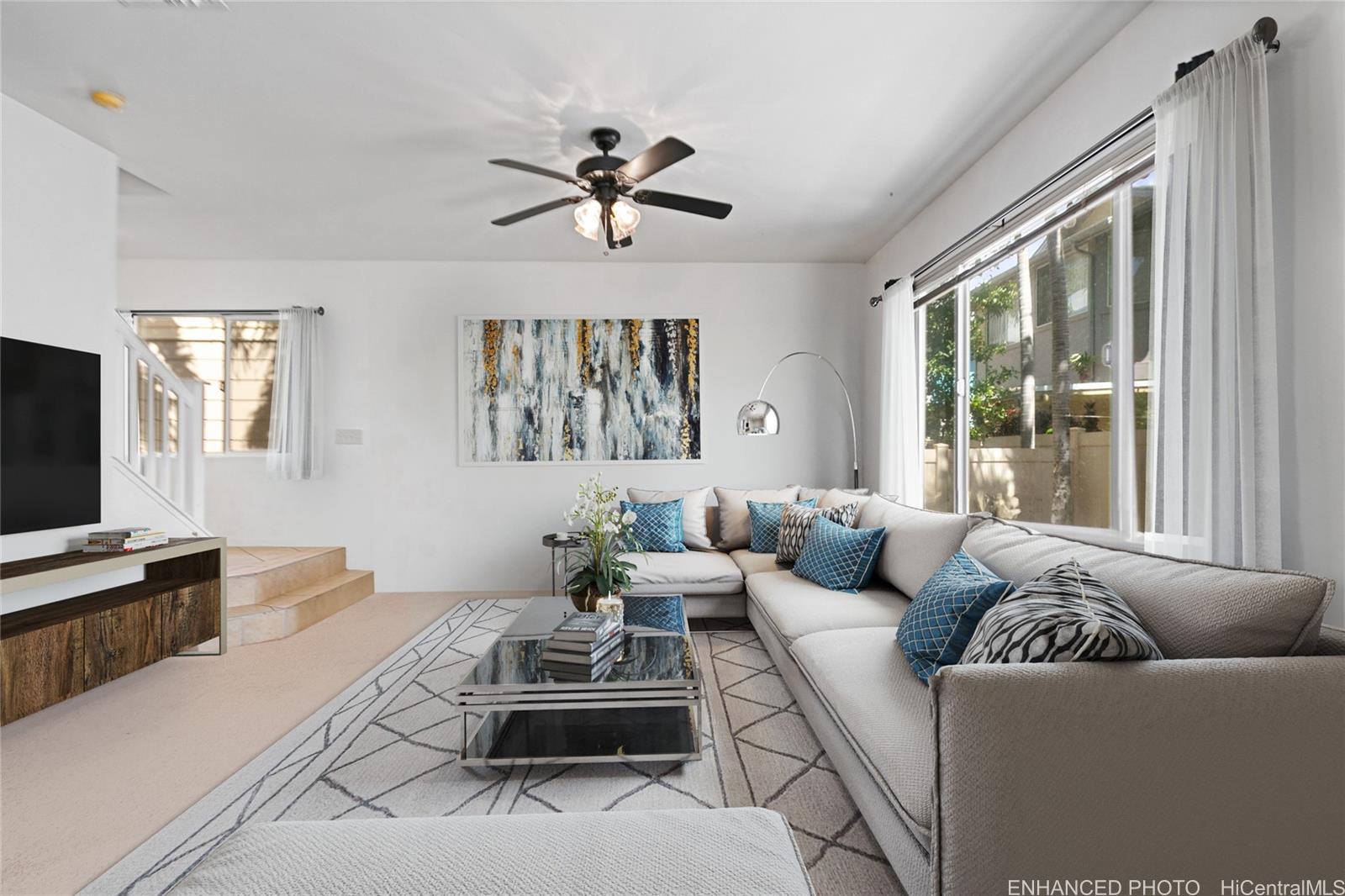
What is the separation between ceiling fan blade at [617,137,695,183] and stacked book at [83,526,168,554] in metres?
3.00

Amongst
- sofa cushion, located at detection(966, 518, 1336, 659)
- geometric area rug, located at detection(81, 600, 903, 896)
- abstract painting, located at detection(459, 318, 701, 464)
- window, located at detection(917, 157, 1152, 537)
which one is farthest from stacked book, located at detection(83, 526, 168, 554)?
window, located at detection(917, 157, 1152, 537)

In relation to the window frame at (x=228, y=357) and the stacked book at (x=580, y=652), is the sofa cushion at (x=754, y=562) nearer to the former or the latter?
the stacked book at (x=580, y=652)

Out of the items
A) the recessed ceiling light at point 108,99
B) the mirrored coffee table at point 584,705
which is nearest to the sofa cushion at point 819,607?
the mirrored coffee table at point 584,705

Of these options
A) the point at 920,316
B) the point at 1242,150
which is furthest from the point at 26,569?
the point at 920,316

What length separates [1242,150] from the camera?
1.71 metres

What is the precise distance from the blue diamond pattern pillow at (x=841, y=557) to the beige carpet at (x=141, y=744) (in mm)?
2369

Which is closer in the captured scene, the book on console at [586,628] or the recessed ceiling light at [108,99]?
the book on console at [586,628]

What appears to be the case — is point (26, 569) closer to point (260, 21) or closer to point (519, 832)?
point (260, 21)

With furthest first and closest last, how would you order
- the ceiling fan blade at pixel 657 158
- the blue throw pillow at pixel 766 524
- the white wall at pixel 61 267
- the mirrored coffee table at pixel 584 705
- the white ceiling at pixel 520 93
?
the blue throw pillow at pixel 766 524, the white wall at pixel 61 267, the ceiling fan blade at pixel 657 158, the white ceiling at pixel 520 93, the mirrored coffee table at pixel 584 705

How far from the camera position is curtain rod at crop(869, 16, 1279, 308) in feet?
5.50

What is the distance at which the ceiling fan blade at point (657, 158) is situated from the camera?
245cm

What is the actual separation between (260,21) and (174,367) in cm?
382

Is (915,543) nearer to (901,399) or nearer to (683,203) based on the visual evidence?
(901,399)

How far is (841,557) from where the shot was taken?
308 cm
